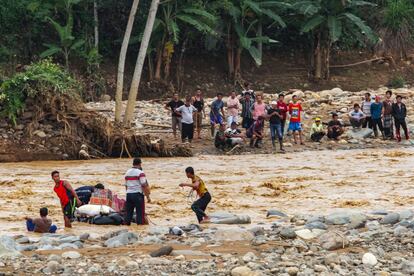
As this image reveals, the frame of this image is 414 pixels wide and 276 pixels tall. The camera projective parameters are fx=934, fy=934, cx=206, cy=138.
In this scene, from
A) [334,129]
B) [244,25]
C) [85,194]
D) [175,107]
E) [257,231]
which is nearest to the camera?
[257,231]

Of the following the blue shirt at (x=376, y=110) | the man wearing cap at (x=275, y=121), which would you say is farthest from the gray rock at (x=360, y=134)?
the man wearing cap at (x=275, y=121)

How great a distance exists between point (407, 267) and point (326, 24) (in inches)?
987

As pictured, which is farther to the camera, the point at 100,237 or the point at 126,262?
the point at 100,237

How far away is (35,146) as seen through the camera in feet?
75.7

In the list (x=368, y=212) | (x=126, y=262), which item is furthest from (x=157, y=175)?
(x=126, y=262)

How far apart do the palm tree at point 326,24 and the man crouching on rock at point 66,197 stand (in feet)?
66.2

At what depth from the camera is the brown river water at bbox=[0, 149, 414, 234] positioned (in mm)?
15602

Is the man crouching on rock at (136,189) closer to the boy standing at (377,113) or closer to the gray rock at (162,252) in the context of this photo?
the gray rock at (162,252)

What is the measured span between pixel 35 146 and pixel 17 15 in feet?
37.9

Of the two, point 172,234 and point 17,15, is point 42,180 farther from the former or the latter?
point 17,15

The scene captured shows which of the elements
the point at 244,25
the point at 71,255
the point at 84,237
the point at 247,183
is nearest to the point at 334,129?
the point at 247,183

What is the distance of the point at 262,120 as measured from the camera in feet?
77.4

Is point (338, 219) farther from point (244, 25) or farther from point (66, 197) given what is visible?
point (244, 25)

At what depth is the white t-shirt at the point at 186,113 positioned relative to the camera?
23.8m
